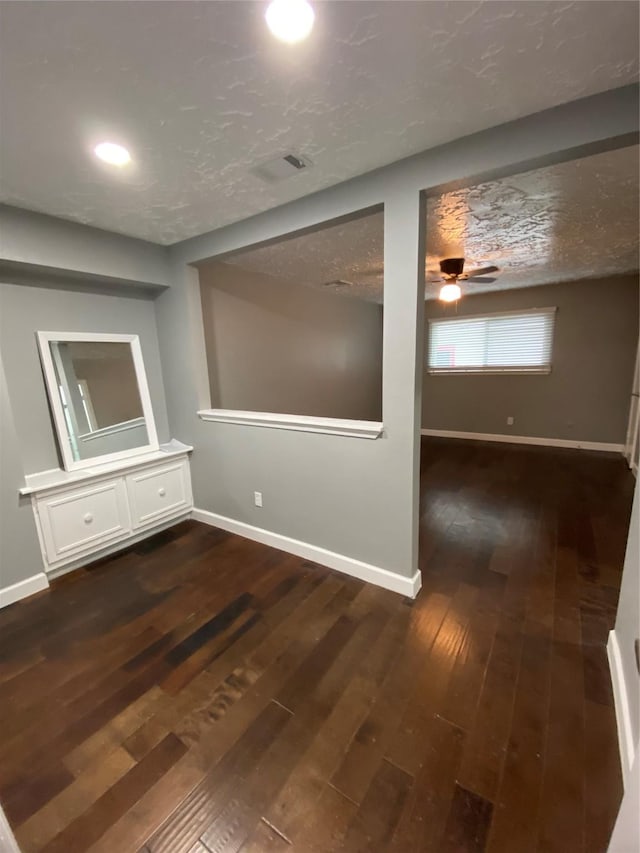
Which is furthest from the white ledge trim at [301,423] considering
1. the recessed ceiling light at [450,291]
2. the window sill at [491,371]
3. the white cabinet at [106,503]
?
the window sill at [491,371]

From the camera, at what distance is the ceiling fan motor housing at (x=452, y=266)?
127 inches

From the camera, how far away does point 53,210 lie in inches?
81.0

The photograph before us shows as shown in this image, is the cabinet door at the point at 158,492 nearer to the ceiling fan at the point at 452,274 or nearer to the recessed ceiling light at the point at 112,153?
the recessed ceiling light at the point at 112,153

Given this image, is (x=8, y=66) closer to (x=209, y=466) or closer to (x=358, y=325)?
(x=209, y=466)

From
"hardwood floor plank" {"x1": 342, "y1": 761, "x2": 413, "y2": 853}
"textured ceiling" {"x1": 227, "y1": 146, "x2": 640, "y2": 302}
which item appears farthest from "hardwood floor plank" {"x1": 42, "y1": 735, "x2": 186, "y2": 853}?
"textured ceiling" {"x1": 227, "y1": 146, "x2": 640, "y2": 302}

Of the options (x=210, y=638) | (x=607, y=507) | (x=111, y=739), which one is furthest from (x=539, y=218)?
(x=111, y=739)

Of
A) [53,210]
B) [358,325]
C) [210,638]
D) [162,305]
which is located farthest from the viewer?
[358,325]

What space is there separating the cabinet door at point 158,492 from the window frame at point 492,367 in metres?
4.60

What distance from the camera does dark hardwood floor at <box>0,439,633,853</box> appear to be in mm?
1121

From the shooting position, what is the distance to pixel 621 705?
4.52ft

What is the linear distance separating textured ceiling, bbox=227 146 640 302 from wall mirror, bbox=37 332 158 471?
1.25 metres

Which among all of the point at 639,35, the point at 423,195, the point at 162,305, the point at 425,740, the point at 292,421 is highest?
the point at 639,35

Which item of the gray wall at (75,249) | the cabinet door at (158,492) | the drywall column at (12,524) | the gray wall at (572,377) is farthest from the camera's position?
the gray wall at (572,377)

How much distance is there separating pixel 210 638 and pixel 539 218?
3.44 m
